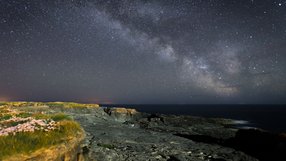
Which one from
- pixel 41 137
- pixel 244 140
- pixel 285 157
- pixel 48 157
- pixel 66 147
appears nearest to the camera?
pixel 48 157

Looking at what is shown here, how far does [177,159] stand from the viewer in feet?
50.9

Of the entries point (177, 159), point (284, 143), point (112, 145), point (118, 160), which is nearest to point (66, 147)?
point (118, 160)

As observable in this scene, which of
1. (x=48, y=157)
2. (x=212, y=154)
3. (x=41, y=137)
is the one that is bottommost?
(x=212, y=154)

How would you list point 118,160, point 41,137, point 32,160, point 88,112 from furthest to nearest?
point 88,112 < point 118,160 < point 41,137 < point 32,160

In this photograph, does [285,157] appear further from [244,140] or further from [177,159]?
[177,159]

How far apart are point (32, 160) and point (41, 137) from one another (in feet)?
3.18

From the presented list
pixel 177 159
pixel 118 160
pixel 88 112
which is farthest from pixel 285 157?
pixel 88 112

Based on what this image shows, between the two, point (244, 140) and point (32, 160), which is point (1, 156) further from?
point (244, 140)

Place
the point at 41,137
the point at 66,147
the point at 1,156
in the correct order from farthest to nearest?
1. the point at 66,147
2. the point at 41,137
3. the point at 1,156

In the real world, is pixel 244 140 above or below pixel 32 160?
below

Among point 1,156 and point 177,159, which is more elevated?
point 1,156

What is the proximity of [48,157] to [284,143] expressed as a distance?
2105 centimetres

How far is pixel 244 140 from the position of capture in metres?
25.2

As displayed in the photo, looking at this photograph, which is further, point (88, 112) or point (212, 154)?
point (88, 112)
